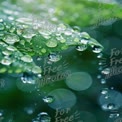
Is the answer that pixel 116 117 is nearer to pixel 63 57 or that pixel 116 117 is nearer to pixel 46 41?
pixel 63 57

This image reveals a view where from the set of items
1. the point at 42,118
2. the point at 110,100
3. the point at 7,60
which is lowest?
the point at 110,100

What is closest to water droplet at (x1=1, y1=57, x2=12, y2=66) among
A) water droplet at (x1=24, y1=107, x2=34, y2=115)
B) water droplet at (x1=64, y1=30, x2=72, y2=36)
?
water droplet at (x1=64, y1=30, x2=72, y2=36)

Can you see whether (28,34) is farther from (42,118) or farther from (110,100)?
(110,100)

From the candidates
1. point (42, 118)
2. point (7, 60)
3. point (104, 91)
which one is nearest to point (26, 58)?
point (7, 60)

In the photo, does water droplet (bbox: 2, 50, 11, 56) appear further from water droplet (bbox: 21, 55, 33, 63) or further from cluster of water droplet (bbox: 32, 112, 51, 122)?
cluster of water droplet (bbox: 32, 112, 51, 122)

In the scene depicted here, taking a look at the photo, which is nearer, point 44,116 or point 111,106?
point 44,116

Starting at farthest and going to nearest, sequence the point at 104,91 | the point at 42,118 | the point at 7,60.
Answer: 1. the point at 104,91
2. the point at 42,118
3. the point at 7,60

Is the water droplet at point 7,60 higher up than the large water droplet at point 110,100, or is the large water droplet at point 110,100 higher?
the water droplet at point 7,60

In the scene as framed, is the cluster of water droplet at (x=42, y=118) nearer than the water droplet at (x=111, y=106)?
Yes

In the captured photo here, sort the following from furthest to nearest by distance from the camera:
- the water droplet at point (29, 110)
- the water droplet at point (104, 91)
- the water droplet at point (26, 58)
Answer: the water droplet at point (104, 91), the water droplet at point (29, 110), the water droplet at point (26, 58)

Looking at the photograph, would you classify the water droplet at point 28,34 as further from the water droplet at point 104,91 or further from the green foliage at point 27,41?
the water droplet at point 104,91

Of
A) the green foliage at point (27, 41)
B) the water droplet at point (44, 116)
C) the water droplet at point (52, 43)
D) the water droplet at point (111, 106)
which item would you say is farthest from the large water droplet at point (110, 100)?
the water droplet at point (52, 43)
